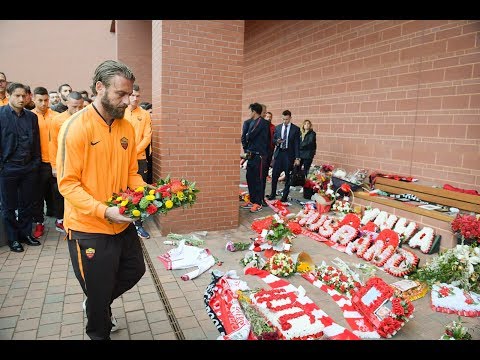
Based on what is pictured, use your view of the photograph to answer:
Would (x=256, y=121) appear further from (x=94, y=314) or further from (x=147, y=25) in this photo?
(x=147, y=25)

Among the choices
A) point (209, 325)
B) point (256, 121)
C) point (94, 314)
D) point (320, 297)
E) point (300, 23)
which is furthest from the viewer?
point (300, 23)

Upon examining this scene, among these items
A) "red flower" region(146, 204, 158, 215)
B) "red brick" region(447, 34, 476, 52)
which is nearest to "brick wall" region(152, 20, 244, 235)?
"red flower" region(146, 204, 158, 215)

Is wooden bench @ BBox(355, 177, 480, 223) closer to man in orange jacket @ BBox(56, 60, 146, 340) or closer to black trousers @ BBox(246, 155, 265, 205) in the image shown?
black trousers @ BBox(246, 155, 265, 205)

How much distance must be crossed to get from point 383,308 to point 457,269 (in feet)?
5.42

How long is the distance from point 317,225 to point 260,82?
883cm

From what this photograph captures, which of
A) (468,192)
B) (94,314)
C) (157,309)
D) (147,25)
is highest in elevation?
(147,25)

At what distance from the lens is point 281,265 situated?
452 cm

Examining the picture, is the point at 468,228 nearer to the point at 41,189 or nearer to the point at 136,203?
the point at 136,203

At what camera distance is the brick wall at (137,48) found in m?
15.2

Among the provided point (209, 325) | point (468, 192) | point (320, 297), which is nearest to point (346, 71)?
point (468, 192)

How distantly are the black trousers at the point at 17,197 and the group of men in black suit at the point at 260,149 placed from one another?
4215mm

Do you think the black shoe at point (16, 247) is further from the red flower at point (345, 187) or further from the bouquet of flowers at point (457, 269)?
the red flower at point (345, 187)

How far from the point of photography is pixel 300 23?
10641 mm

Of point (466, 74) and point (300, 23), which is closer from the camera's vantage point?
point (466, 74)
